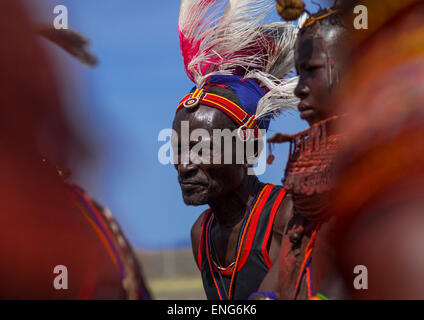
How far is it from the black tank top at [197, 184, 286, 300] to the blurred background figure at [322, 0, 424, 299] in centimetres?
130

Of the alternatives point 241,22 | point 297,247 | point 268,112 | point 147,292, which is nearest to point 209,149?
point 268,112

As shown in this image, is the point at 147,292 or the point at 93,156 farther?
the point at 147,292

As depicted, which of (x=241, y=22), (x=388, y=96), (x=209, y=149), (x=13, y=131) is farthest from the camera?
(x=241, y=22)

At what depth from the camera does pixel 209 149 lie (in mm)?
3365

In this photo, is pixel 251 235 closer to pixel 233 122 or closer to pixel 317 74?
pixel 233 122

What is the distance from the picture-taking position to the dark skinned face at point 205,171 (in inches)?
131

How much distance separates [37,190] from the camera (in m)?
1.85

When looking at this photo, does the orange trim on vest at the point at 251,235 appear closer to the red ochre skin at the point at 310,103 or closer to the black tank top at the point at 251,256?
the black tank top at the point at 251,256

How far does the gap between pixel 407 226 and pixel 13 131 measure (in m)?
1.29

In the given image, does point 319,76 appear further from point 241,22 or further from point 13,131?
point 241,22

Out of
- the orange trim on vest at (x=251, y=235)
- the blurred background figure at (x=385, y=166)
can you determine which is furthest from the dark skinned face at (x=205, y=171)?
the blurred background figure at (x=385, y=166)

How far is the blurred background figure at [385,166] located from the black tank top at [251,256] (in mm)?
1295

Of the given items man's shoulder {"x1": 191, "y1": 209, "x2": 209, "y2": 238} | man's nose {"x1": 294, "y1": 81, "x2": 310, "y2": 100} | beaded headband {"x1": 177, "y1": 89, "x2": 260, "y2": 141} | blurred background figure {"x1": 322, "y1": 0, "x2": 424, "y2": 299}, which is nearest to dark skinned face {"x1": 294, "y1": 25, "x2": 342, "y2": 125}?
man's nose {"x1": 294, "y1": 81, "x2": 310, "y2": 100}

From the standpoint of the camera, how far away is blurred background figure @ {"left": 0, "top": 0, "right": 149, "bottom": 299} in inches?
70.6
